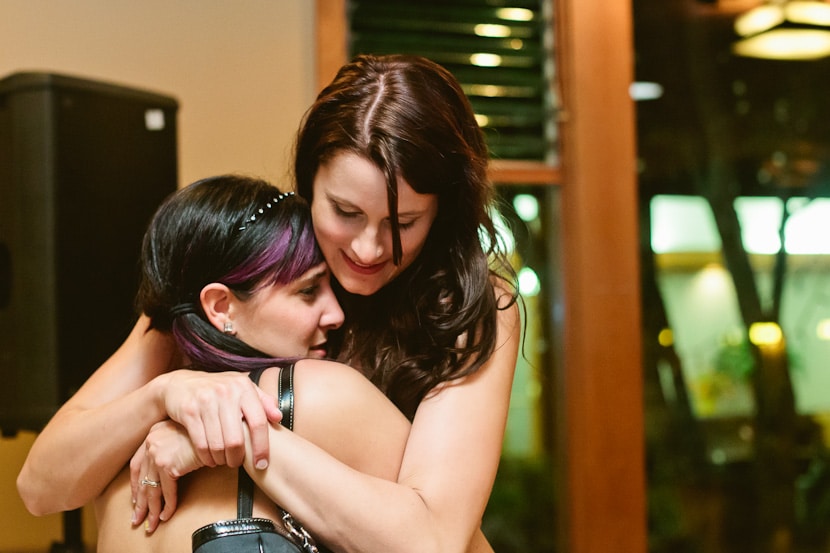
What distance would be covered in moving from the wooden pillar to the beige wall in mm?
870

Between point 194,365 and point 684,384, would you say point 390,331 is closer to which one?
point 194,365

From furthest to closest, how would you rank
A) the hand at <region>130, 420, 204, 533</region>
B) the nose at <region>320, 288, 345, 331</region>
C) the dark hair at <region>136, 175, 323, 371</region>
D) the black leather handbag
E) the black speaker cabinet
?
1. the black speaker cabinet
2. the nose at <region>320, 288, 345, 331</region>
3. the dark hair at <region>136, 175, 323, 371</region>
4. the hand at <region>130, 420, 204, 533</region>
5. the black leather handbag

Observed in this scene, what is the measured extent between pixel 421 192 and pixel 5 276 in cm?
94

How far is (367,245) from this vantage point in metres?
1.29

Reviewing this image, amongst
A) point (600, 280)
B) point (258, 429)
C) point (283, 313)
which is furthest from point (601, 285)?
point (258, 429)

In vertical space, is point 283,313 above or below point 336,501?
above

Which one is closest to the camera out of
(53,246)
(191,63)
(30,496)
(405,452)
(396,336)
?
(405,452)

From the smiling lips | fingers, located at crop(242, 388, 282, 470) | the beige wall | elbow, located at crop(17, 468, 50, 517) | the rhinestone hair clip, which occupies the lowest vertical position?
elbow, located at crop(17, 468, 50, 517)

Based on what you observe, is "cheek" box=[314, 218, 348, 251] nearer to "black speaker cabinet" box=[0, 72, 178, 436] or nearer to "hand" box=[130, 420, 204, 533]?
"hand" box=[130, 420, 204, 533]

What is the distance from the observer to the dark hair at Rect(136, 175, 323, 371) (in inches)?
48.5

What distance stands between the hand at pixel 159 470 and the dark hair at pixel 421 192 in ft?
1.31

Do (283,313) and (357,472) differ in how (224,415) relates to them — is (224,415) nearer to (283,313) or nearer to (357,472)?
(357,472)

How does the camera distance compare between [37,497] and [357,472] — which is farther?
[37,497]

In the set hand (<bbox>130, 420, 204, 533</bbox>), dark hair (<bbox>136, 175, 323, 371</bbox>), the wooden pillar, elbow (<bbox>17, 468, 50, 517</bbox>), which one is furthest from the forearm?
the wooden pillar
